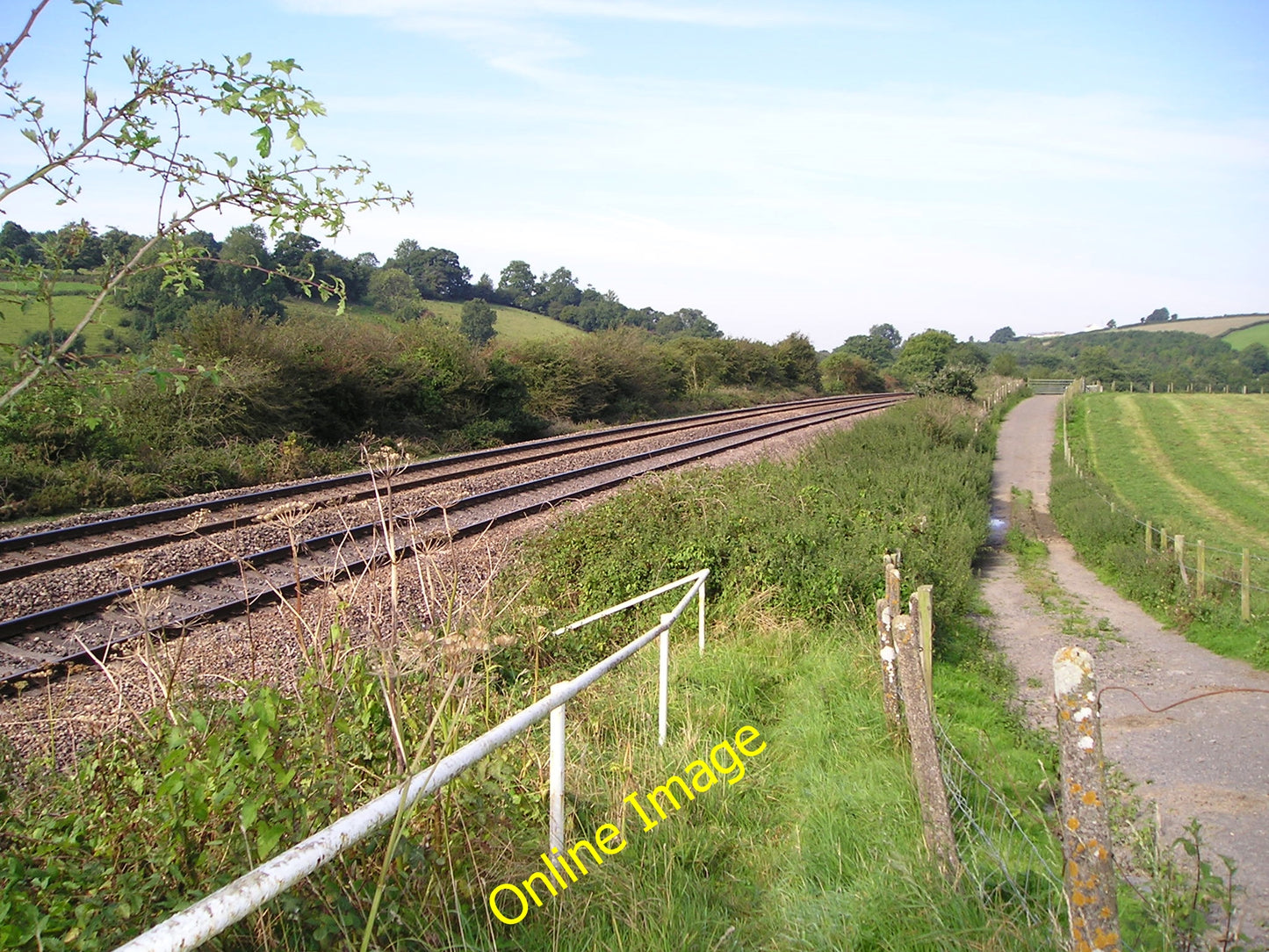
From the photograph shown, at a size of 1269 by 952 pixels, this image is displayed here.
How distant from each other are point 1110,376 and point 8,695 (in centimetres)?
10878

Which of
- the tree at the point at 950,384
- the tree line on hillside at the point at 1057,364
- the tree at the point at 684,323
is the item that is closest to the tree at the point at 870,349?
the tree line on hillside at the point at 1057,364

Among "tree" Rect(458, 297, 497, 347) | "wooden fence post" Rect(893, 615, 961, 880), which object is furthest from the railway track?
"tree" Rect(458, 297, 497, 347)

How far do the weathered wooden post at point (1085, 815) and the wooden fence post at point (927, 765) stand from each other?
2.95 feet

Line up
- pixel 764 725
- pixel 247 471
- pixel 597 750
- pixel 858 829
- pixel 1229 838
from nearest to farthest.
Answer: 1. pixel 858 829
2. pixel 597 750
3. pixel 764 725
4. pixel 1229 838
5. pixel 247 471

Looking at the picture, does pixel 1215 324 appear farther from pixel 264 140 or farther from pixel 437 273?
pixel 264 140

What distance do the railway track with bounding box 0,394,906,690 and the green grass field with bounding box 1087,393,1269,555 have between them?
16.3m

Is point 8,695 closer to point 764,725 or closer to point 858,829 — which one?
point 764,725

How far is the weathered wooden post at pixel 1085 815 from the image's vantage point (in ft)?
7.74

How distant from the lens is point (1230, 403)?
59688 mm

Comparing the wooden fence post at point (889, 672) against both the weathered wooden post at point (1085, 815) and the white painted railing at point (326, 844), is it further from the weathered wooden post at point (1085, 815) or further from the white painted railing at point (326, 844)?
the weathered wooden post at point (1085, 815)

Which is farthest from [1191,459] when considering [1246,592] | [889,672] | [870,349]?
[870,349]

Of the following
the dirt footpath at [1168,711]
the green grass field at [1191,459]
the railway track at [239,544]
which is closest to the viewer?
the railway track at [239,544]

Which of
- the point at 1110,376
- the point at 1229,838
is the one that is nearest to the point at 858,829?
the point at 1229,838

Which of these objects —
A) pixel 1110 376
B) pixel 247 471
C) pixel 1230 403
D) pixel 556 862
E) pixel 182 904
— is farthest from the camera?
pixel 1110 376
